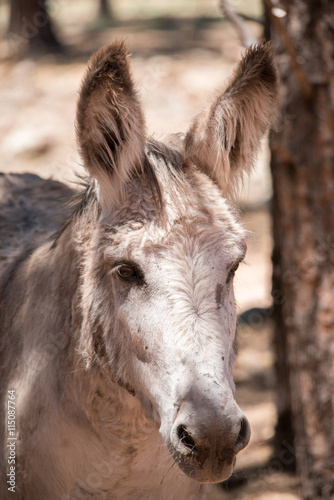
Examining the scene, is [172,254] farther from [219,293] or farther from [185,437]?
[185,437]

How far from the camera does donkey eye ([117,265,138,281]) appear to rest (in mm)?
2285

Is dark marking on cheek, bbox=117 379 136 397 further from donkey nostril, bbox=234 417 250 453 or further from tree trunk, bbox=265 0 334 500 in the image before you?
tree trunk, bbox=265 0 334 500

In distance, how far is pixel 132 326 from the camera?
7.51ft

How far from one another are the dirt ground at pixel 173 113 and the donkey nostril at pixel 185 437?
341 centimetres

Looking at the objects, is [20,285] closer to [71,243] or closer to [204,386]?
[71,243]

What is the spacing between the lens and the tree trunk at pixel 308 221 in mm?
4207

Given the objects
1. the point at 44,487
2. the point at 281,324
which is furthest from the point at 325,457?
→ the point at 44,487

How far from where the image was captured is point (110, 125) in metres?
2.44

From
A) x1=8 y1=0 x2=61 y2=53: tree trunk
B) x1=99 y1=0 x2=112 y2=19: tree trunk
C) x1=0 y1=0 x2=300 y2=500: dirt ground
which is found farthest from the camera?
x1=99 y1=0 x2=112 y2=19: tree trunk

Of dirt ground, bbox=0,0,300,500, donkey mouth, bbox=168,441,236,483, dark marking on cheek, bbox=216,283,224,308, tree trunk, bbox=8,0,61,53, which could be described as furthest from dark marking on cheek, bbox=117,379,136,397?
tree trunk, bbox=8,0,61,53

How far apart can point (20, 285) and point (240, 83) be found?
1.44m

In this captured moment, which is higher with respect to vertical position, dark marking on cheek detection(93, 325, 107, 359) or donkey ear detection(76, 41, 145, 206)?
donkey ear detection(76, 41, 145, 206)

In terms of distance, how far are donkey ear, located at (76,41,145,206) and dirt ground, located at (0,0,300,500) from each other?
142 inches

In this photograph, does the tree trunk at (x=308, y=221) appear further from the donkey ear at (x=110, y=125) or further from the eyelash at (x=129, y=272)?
the eyelash at (x=129, y=272)
